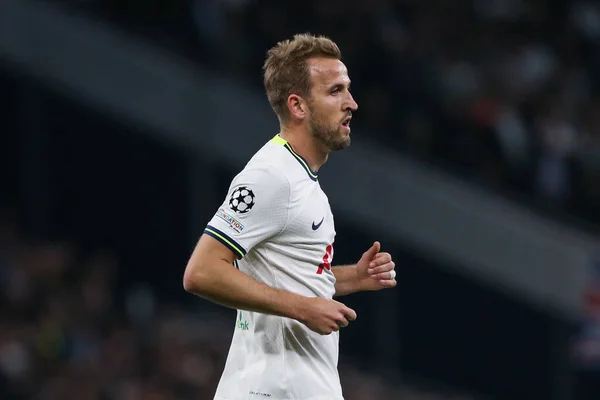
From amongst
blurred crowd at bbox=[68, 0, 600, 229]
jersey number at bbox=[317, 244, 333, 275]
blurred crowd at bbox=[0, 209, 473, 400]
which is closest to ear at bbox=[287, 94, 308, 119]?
jersey number at bbox=[317, 244, 333, 275]

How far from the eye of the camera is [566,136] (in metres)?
12.9

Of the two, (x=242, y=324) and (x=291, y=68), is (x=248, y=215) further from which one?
(x=291, y=68)

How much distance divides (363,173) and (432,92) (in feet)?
3.76

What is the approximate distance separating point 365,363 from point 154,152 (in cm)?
318

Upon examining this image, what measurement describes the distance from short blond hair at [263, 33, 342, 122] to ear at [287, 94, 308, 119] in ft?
0.06

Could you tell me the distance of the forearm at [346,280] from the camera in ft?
15.7

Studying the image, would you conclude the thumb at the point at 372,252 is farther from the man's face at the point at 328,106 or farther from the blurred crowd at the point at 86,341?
the blurred crowd at the point at 86,341

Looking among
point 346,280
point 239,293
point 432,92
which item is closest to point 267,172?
point 239,293

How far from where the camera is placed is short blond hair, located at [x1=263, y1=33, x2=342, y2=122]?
4.51 meters

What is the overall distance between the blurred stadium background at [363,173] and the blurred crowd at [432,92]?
0.07 ft

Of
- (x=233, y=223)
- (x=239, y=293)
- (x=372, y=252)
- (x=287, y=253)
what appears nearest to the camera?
(x=239, y=293)

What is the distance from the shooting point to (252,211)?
4207 millimetres

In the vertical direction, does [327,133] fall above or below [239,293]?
above

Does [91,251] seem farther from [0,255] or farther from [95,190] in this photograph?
[0,255]
